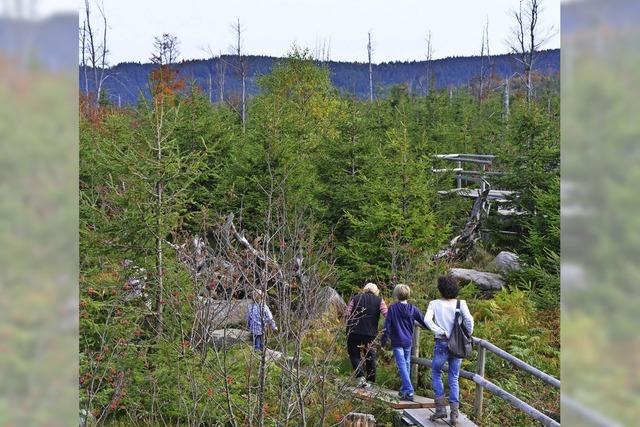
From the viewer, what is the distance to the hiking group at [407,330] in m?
6.92

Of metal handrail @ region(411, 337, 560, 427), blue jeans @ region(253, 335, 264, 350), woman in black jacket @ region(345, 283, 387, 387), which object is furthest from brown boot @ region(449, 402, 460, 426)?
blue jeans @ region(253, 335, 264, 350)

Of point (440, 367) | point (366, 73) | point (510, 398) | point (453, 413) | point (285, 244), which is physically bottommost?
point (453, 413)

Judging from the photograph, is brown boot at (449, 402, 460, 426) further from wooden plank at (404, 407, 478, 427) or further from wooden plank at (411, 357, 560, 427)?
wooden plank at (411, 357, 560, 427)

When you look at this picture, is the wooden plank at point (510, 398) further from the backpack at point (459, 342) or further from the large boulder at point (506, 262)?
the large boulder at point (506, 262)

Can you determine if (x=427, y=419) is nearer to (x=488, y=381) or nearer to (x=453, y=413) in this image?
(x=453, y=413)

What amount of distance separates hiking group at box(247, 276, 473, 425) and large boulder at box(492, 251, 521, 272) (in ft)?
20.7

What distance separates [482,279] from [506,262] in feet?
3.09

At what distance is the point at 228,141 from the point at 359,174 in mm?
4119

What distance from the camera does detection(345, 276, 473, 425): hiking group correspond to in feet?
22.7

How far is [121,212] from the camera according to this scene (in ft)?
29.2

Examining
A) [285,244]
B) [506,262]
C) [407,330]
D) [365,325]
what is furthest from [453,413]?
[506,262]

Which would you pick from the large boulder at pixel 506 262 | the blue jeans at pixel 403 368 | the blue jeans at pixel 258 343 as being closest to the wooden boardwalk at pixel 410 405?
the blue jeans at pixel 403 368

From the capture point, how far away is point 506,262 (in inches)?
579
